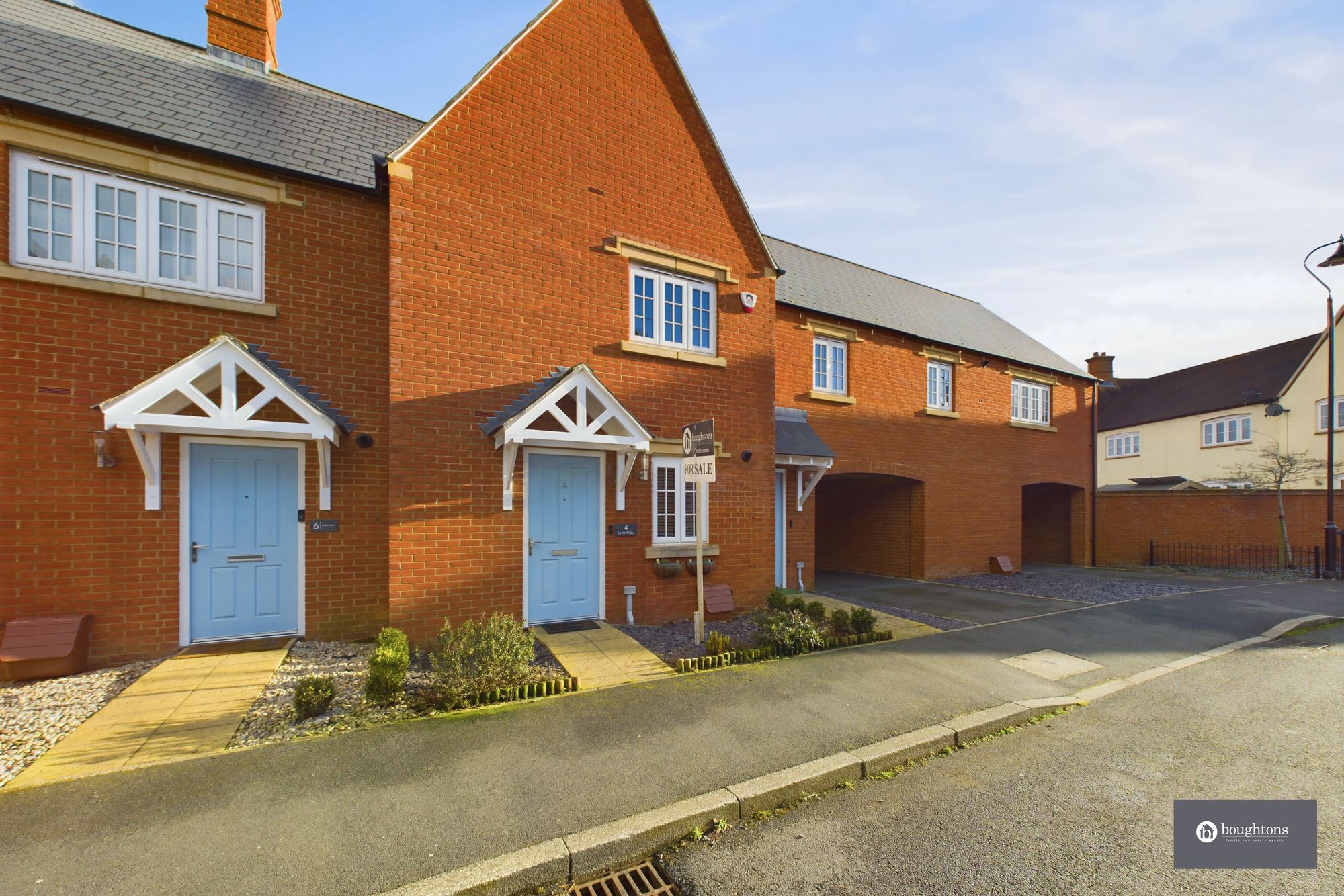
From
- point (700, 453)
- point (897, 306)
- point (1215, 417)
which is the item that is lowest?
point (700, 453)

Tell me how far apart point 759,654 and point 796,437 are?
210 inches

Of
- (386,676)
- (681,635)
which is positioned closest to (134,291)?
(386,676)

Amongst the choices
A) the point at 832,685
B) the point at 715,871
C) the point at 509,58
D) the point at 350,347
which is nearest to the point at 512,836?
the point at 715,871

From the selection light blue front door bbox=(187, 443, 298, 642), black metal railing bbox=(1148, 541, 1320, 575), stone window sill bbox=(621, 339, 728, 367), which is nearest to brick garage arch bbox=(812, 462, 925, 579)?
stone window sill bbox=(621, 339, 728, 367)

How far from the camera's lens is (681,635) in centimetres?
795

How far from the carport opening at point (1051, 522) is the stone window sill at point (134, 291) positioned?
20097mm

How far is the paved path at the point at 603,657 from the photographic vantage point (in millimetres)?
6157

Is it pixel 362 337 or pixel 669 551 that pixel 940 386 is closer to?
pixel 669 551

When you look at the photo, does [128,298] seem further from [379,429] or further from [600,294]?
[600,294]

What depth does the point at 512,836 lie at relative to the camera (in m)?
3.50

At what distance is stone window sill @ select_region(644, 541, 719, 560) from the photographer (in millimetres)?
8617

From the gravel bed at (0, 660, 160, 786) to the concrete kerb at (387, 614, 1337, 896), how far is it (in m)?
3.76

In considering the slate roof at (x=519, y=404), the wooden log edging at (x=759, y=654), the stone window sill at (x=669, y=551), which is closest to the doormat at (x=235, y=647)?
the slate roof at (x=519, y=404)

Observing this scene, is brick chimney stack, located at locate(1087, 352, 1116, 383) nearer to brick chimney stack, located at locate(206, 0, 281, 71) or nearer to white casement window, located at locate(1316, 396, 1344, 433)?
white casement window, located at locate(1316, 396, 1344, 433)
